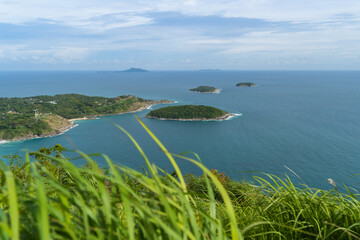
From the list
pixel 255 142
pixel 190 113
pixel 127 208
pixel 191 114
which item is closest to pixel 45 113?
pixel 190 113

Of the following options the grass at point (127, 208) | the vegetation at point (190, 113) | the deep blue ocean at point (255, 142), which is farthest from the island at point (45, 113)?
the grass at point (127, 208)

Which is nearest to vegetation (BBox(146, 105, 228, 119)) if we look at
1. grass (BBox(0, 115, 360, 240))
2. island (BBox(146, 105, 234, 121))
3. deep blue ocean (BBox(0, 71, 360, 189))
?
island (BBox(146, 105, 234, 121))

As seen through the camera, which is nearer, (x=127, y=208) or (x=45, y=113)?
(x=127, y=208)

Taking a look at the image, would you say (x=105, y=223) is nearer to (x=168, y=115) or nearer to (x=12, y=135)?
(x=12, y=135)

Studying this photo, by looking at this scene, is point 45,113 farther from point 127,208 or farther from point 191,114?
point 127,208

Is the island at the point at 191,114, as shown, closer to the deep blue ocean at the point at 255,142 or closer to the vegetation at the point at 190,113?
the vegetation at the point at 190,113

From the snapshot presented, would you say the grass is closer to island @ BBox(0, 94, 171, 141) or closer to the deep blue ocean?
the deep blue ocean

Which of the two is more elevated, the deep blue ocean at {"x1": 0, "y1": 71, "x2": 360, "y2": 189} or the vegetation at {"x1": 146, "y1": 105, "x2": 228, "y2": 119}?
the vegetation at {"x1": 146, "y1": 105, "x2": 228, "y2": 119}
